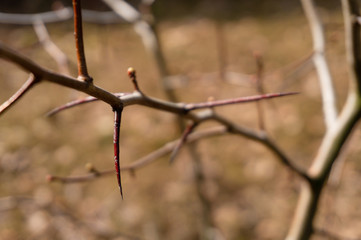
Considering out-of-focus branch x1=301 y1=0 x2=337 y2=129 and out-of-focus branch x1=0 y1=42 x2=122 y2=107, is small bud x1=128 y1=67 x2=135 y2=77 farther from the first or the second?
out-of-focus branch x1=301 y1=0 x2=337 y2=129

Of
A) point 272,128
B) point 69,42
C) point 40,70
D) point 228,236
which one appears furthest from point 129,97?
point 69,42

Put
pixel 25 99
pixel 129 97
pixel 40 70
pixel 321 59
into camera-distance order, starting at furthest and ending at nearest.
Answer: pixel 25 99 < pixel 321 59 < pixel 129 97 < pixel 40 70

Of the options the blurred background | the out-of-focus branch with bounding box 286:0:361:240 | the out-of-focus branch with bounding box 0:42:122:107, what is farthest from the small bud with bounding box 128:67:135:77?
the blurred background

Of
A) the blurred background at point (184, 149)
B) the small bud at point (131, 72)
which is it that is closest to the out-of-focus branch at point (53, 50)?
the blurred background at point (184, 149)

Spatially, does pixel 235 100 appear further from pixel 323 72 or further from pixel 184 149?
pixel 184 149

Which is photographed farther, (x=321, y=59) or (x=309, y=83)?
(x=309, y=83)

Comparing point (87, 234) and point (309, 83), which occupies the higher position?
point (309, 83)

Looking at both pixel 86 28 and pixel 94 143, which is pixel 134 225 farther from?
pixel 86 28

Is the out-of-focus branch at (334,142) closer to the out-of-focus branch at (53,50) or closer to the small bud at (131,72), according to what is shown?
the small bud at (131,72)

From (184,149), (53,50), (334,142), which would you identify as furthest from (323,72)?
(184,149)
